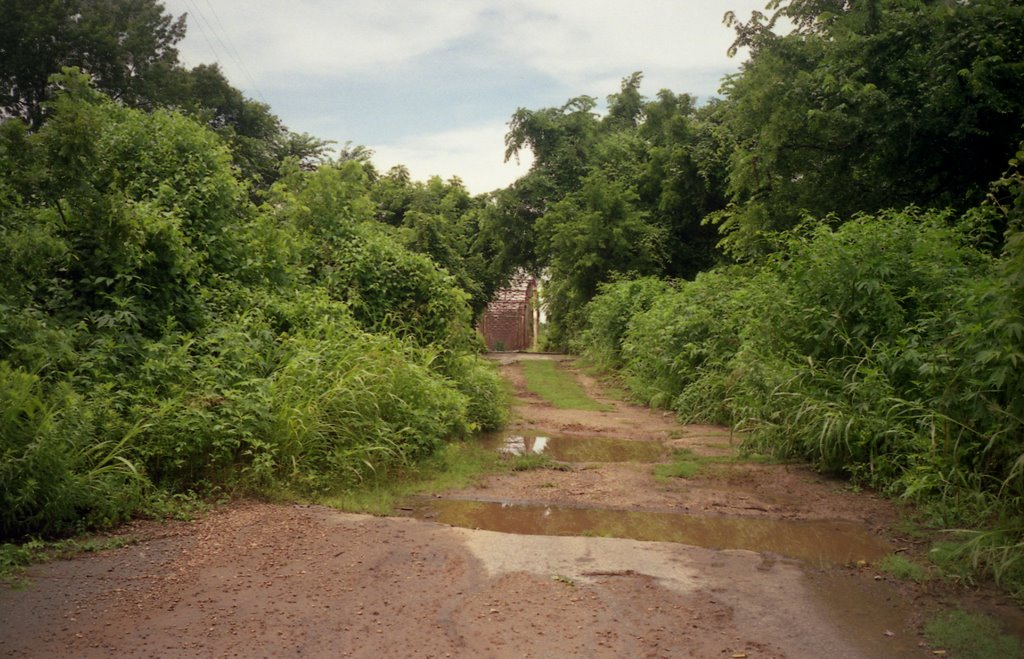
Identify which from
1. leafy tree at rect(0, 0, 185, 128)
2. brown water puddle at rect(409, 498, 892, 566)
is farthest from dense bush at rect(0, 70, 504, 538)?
leafy tree at rect(0, 0, 185, 128)

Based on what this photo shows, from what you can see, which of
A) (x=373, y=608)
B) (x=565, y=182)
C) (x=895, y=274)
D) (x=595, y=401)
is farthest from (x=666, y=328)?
(x=565, y=182)

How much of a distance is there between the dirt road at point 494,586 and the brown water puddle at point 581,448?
185 centimetres

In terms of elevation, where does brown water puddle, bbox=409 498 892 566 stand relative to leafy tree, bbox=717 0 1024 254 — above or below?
below

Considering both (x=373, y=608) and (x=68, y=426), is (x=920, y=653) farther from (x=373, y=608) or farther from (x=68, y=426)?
(x=68, y=426)

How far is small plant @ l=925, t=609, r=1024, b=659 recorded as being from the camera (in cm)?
331

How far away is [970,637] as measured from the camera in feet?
11.4

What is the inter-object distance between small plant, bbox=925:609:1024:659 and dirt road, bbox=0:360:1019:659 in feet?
Result: 0.35

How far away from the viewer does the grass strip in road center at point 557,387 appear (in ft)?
40.3

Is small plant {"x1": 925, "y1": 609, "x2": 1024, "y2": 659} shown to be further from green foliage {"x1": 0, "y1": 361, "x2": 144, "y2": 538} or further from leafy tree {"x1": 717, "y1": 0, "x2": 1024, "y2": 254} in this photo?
leafy tree {"x1": 717, "y1": 0, "x2": 1024, "y2": 254}

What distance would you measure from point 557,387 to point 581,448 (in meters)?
6.12

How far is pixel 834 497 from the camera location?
6.12 meters

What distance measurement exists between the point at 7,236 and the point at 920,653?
210 inches

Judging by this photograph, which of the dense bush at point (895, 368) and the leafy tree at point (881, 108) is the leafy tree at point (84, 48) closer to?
the leafy tree at point (881, 108)

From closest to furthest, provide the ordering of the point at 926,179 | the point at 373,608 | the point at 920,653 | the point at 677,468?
the point at 920,653, the point at 373,608, the point at 677,468, the point at 926,179
